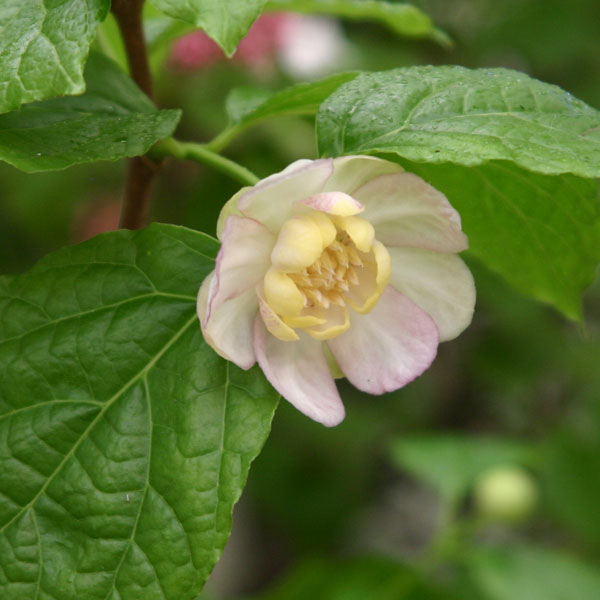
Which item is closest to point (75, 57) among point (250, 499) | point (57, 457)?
point (57, 457)

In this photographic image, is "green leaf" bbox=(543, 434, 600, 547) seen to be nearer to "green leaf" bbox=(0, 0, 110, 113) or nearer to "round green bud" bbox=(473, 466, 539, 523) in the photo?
"round green bud" bbox=(473, 466, 539, 523)

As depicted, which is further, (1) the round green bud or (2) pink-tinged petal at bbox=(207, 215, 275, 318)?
(1) the round green bud

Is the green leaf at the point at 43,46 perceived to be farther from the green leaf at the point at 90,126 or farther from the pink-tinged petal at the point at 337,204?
the pink-tinged petal at the point at 337,204

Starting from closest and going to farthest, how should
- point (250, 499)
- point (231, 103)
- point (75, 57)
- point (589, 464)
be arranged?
point (75, 57)
point (231, 103)
point (589, 464)
point (250, 499)

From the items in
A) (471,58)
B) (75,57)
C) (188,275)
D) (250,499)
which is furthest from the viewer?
(250,499)

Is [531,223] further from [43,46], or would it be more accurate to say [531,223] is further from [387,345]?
[43,46]

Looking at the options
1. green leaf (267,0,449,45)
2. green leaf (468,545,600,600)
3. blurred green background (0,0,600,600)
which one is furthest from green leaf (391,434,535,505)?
green leaf (267,0,449,45)

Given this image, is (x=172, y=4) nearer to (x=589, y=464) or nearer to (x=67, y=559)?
(x=67, y=559)

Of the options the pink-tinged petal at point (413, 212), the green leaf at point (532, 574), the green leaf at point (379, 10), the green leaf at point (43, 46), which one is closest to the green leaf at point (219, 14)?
the green leaf at point (43, 46)
